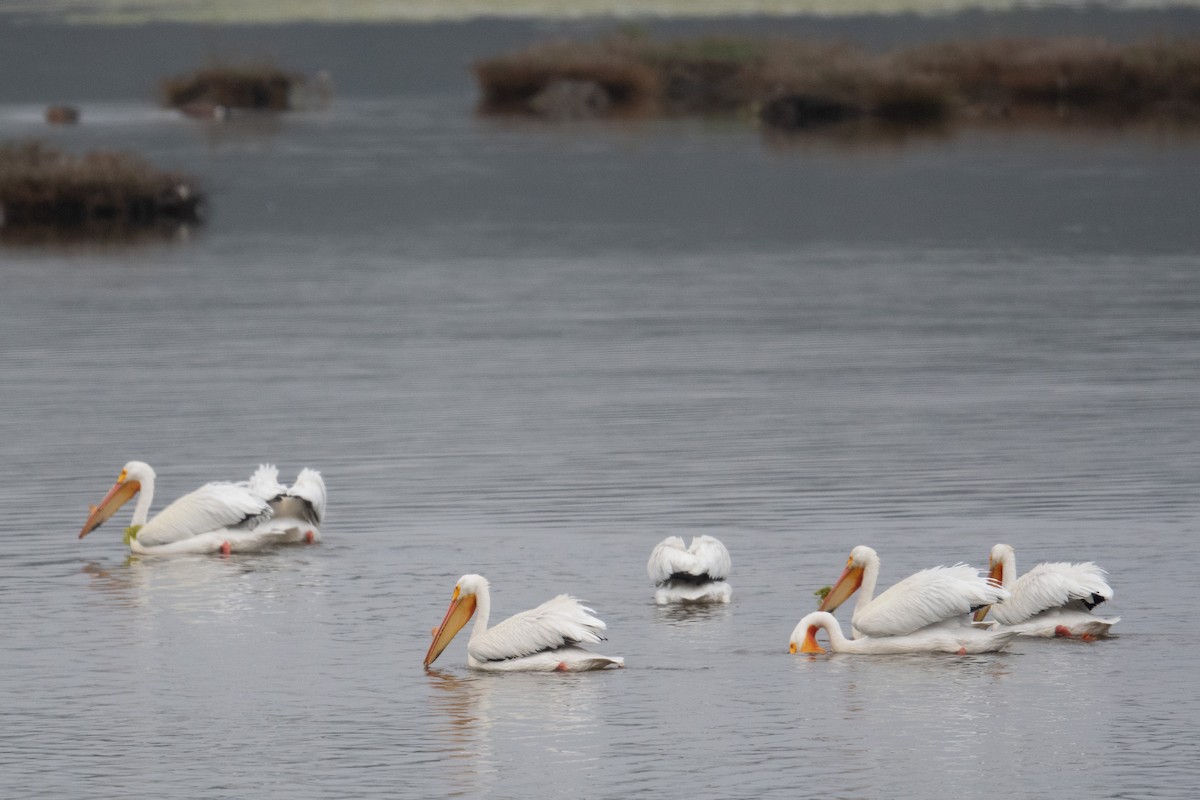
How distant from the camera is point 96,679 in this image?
1155 centimetres

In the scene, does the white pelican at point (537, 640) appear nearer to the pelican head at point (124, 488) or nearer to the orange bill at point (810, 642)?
the orange bill at point (810, 642)

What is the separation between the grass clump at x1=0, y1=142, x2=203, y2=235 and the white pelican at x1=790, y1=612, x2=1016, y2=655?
27.3m

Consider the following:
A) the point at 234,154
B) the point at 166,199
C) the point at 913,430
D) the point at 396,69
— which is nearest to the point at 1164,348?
the point at 913,430

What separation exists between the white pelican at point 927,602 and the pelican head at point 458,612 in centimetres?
181

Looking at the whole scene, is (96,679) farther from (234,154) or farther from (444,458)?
(234,154)

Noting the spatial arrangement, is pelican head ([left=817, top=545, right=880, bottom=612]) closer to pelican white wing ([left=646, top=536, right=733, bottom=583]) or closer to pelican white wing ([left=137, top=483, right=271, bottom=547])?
pelican white wing ([left=646, top=536, right=733, bottom=583])

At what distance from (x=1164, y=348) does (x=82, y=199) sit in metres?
21.0

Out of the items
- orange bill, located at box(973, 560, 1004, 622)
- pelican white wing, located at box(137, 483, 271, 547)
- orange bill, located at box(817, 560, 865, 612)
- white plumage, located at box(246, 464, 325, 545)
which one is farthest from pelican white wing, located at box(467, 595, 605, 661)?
pelican white wing, located at box(137, 483, 271, 547)

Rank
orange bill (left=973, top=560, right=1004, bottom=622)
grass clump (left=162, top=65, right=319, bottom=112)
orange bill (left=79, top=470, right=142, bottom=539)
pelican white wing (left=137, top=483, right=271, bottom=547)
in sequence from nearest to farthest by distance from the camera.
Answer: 1. orange bill (left=973, top=560, right=1004, bottom=622)
2. pelican white wing (left=137, top=483, right=271, bottom=547)
3. orange bill (left=79, top=470, right=142, bottom=539)
4. grass clump (left=162, top=65, right=319, bottom=112)

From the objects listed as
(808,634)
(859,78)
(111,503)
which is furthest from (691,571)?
(859,78)

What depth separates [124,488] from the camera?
1495cm

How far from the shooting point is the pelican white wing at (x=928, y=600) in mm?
11461

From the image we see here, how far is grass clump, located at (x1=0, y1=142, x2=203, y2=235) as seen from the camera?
123 feet

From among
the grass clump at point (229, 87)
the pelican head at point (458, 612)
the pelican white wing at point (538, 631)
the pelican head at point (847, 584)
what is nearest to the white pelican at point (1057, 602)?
the pelican head at point (847, 584)
